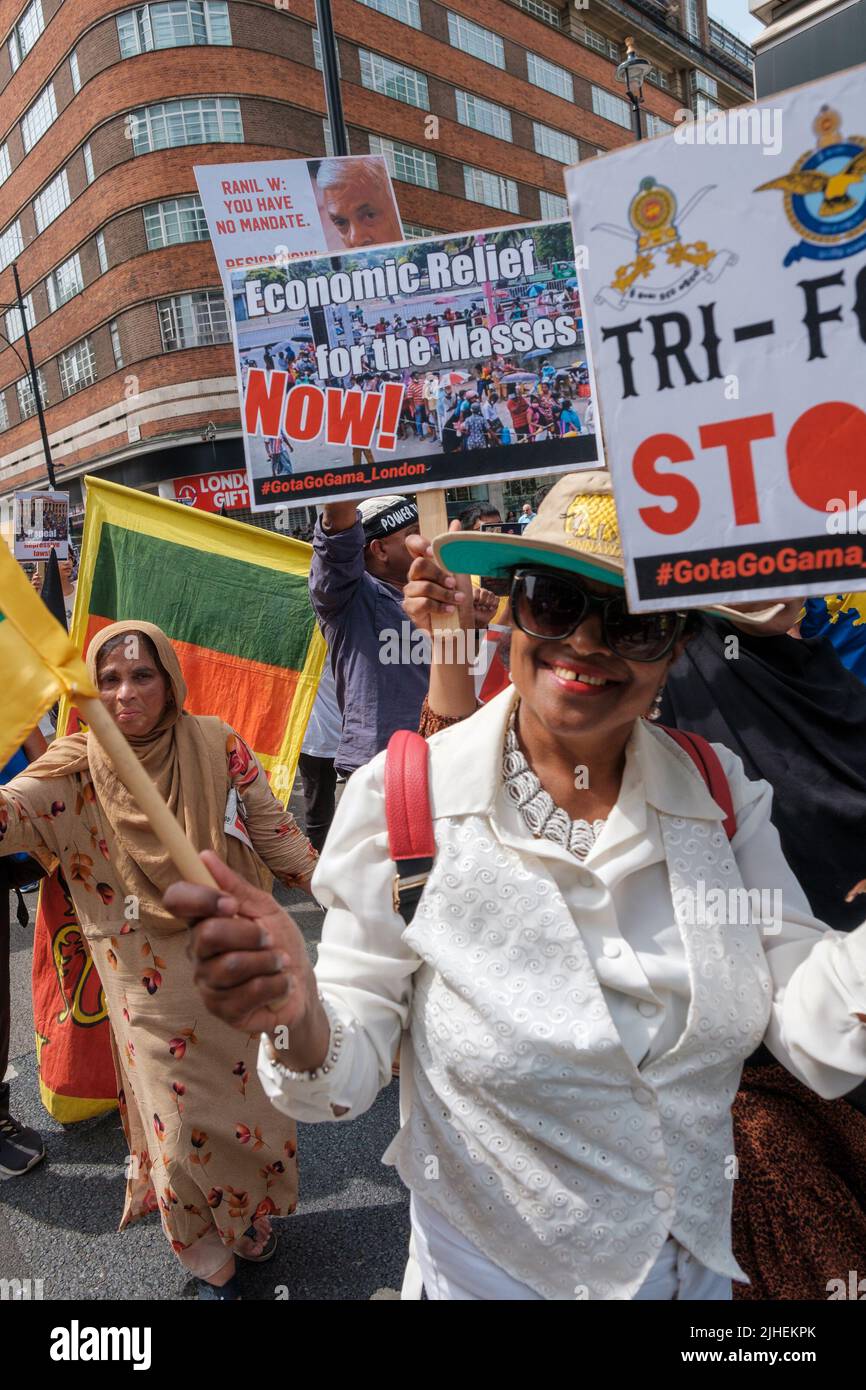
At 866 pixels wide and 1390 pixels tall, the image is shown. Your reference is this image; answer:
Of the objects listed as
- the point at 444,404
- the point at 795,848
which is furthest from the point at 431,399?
the point at 795,848

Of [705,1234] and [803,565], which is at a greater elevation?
[803,565]

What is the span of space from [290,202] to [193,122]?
2084 cm

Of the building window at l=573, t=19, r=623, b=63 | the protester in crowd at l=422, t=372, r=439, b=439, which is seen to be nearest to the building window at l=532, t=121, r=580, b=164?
the building window at l=573, t=19, r=623, b=63

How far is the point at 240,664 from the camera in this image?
395 centimetres

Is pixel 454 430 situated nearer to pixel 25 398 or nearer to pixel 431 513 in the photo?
pixel 431 513

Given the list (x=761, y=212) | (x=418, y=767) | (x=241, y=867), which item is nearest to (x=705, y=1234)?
(x=418, y=767)

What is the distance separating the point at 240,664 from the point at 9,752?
2839 mm

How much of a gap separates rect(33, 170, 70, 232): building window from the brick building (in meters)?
0.10

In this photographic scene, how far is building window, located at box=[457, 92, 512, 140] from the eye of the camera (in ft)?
82.8

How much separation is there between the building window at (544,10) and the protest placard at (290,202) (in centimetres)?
3014

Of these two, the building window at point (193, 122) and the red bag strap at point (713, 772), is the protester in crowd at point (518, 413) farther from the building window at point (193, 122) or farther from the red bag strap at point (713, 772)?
the building window at point (193, 122)

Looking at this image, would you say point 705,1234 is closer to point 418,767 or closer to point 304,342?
point 418,767

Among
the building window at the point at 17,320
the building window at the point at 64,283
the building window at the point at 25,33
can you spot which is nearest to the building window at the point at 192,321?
the building window at the point at 64,283

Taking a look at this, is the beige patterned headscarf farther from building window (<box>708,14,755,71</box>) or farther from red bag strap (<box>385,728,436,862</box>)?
building window (<box>708,14,755,71</box>)
